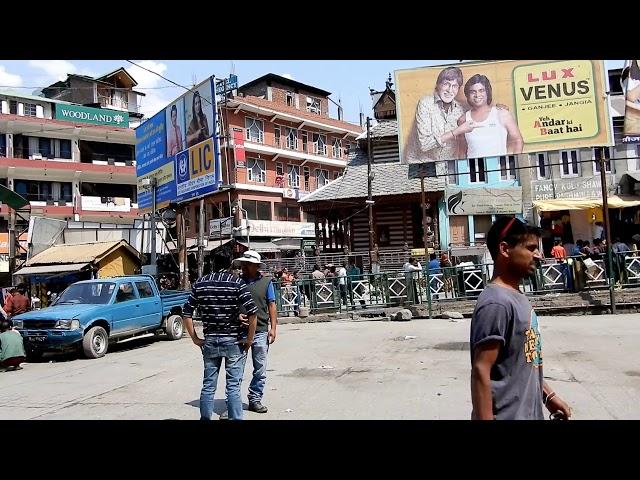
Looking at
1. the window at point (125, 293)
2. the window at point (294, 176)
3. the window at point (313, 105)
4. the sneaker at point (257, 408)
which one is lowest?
the sneaker at point (257, 408)

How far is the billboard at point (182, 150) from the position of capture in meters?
20.4

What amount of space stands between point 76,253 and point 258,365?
653 inches

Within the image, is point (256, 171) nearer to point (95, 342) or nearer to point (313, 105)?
point (313, 105)

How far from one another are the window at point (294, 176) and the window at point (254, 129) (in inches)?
153

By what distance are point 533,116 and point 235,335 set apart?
14640 mm

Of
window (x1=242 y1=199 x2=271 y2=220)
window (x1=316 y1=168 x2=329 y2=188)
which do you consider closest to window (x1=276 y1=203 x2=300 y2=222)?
window (x1=242 y1=199 x2=271 y2=220)

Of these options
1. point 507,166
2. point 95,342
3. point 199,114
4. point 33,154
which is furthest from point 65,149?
Answer: point 95,342

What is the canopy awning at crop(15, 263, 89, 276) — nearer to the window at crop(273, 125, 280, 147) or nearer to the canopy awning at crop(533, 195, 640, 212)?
the canopy awning at crop(533, 195, 640, 212)

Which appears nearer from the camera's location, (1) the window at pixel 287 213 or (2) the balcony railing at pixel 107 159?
(2) the balcony railing at pixel 107 159

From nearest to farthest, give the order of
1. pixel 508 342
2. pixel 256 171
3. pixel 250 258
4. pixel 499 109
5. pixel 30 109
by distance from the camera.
Answer: pixel 508 342 → pixel 250 258 → pixel 499 109 → pixel 30 109 → pixel 256 171

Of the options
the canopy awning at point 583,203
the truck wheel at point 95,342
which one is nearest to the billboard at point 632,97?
the canopy awning at point 583,203

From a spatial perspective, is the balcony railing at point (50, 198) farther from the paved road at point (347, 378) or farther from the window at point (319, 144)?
the paved road at point (347, 378)

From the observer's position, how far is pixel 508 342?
255cm
